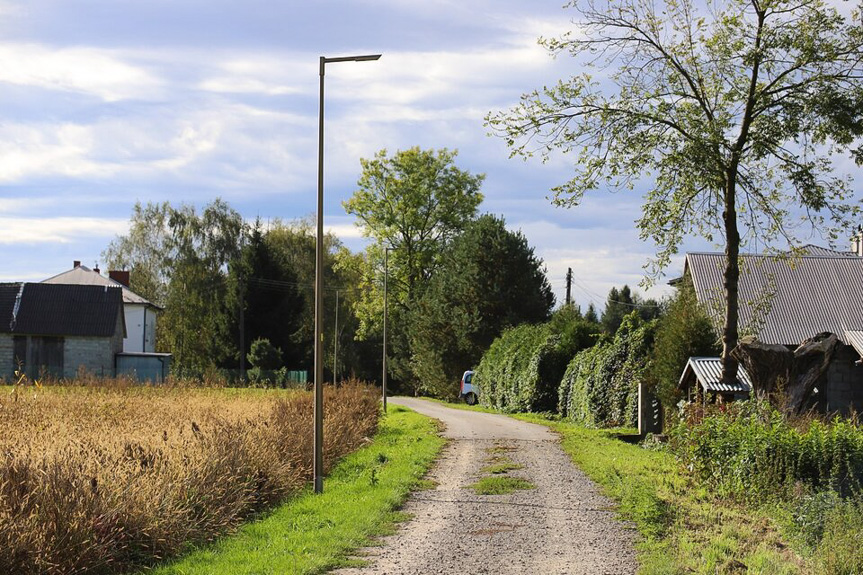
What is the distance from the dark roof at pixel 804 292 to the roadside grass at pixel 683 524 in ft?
74.7

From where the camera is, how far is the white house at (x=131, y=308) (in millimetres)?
64812

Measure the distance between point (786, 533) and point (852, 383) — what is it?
1879 centimetres

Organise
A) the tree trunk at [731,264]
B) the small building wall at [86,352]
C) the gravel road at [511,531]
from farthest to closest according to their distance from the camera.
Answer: the small building wall at [86,352] < the tree trunk at [731,264] < the gravel road at [511,531]

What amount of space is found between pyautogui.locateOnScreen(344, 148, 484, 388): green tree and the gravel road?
4438 cm

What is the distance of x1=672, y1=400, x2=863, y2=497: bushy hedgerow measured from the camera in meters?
13.0

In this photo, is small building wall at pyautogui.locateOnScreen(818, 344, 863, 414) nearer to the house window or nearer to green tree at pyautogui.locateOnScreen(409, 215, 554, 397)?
green tree at pyautogui.locateOnScreen(409, 215, 554, 397)

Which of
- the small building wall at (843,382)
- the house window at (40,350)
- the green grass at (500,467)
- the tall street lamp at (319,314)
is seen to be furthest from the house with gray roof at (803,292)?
the house window at (40,350)

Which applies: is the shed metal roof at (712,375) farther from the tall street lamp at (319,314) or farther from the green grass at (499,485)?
the tall street lamp at (319,314)

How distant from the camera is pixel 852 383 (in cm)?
2780

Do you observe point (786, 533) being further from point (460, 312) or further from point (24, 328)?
point (24, 328)

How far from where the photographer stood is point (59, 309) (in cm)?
5341

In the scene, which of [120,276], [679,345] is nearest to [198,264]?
[120,276]

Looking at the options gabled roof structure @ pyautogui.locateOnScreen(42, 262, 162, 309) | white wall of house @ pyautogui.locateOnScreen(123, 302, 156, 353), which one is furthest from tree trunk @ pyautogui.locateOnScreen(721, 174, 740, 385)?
gabled roof structure @ pyautogui.locateOnScreen(42, 262, 162, 309)

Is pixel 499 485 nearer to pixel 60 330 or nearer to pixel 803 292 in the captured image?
pixel 803 292
